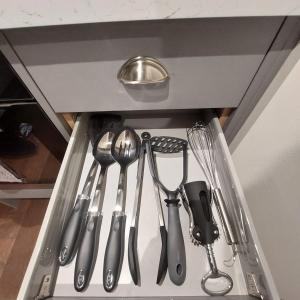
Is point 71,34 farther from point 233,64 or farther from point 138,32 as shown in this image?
point 233,64

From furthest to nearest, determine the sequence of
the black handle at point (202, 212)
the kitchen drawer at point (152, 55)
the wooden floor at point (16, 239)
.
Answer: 1. the wooden floor at point (16, 239)
2. the black handle at point (202, 212)
3. the kitchen drawer at point (152, 55)

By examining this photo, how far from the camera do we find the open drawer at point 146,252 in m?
0.39

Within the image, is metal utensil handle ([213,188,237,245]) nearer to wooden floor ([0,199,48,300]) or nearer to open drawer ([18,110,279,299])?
open drawer ([18,110,279,299])

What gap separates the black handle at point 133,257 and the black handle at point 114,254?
17 mm

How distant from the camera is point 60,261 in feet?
1.47

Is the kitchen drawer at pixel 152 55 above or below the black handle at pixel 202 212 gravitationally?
above

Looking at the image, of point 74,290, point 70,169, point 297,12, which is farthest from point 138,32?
point 74,290

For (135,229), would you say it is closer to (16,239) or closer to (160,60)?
(160,60)

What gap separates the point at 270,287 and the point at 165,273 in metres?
0.18

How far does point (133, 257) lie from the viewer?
45 cm

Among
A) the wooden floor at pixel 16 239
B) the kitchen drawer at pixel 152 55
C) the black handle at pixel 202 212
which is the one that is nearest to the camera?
the kitchen drawer at pixel 152 55

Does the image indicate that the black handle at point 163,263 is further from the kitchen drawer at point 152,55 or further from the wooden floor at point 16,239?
the wooden floor at point 16,239

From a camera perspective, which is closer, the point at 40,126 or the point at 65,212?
the point at 65,212

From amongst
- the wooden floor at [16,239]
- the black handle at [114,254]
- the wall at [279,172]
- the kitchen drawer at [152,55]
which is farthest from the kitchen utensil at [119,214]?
the wooden floor at [16,239]
